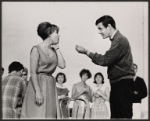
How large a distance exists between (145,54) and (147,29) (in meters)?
0.34

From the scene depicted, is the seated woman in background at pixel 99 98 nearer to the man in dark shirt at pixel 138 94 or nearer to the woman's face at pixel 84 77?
the woman's face at pixel 84 77

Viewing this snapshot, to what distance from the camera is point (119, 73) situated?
4.08m

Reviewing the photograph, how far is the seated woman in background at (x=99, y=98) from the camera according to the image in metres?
4.86

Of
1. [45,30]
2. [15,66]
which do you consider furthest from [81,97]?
[45,30]

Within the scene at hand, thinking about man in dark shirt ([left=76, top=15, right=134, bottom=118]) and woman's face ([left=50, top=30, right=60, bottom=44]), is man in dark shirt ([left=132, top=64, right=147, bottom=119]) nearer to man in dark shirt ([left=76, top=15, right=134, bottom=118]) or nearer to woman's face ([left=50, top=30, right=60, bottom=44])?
man in dark shirt ([left=76, top=15, right=134, bottom=118])

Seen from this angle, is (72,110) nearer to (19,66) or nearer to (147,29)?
(19,66)

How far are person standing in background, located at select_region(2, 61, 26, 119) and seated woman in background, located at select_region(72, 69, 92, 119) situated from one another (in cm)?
91

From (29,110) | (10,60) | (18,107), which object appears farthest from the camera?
(10,60)

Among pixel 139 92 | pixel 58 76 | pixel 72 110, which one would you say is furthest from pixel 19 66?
pixel 139 92

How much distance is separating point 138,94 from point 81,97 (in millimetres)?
913

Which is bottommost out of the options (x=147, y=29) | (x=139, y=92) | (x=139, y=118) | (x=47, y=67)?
(x=139, y=118)

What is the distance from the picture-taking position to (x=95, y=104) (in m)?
4.98

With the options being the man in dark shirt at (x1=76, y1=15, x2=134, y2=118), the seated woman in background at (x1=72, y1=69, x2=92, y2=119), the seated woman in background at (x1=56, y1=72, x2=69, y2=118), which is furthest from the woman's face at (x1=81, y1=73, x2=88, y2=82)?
the man in dark shirt at (x1=76, y1=15, x2=134, y2=118)

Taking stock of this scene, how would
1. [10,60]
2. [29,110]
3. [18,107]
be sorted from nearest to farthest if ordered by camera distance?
1. [29,110]
2. [18,107]
3. [10,60]
